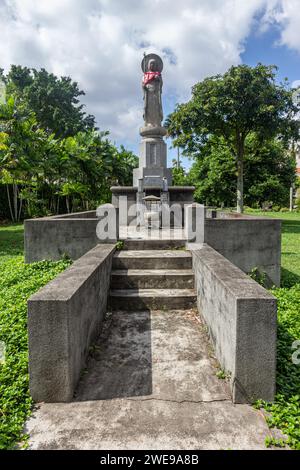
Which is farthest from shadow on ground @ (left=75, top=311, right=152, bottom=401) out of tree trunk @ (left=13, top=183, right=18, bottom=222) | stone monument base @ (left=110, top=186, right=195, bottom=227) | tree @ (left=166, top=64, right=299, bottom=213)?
tree trunk @ (left=13, top=183, right=18, bottom=222)

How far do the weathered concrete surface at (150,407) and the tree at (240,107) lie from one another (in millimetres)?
14890

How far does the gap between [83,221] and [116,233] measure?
792 mm

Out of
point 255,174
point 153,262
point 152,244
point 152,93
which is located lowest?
point 153,262

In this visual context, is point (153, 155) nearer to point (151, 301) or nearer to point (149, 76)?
point (149, 76)

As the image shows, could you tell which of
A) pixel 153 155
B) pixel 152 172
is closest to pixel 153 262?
pixel 152 172

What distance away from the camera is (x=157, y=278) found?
5383 mm

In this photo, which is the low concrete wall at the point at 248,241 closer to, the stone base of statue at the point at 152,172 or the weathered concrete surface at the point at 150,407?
A: the weathered concrete surface at the point at 150,407

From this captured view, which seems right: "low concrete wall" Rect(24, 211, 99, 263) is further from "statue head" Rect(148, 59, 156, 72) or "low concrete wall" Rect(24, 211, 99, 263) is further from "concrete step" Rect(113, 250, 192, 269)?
"statue head" Rect(148, 59, 156, 72)

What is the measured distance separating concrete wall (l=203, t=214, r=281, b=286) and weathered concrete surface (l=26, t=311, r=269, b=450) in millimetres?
2929

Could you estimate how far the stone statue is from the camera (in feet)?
41.3

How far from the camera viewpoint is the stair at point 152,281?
5.07 meters

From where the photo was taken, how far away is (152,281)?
5395 mm

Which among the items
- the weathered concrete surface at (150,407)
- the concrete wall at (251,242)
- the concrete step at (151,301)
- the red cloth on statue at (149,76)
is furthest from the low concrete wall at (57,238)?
the red cloth on statue at (149,76)

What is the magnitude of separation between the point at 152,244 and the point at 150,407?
4.05 meters
